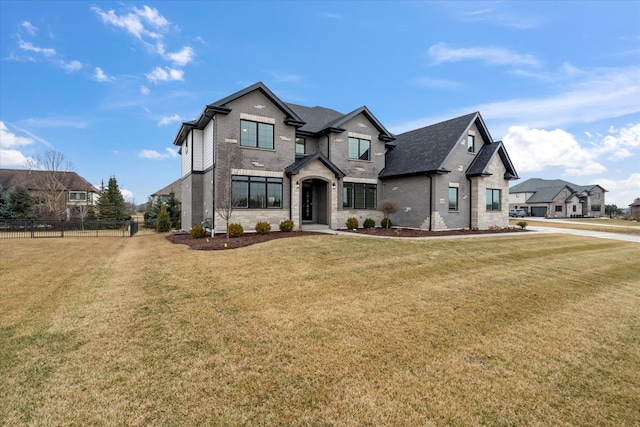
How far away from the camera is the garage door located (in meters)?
55.2

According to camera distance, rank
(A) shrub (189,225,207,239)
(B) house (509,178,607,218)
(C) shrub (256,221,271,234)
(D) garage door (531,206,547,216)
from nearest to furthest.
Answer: (A) shrub (189,225,207,239) < (C) shrub (256,221,271,234) < (B) house (509,178,607,218) < (D) garage door (531,206,547,216)

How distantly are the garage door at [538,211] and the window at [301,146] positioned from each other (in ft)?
180

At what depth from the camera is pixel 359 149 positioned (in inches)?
858

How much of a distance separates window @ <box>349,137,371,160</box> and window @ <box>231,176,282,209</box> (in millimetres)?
6243

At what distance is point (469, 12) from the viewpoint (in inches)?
544

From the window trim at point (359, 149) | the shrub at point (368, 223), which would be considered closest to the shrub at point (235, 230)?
the shrub at point (368, 223)

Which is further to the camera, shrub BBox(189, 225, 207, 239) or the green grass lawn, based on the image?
shrub BBox(189, 225, 207, 239)

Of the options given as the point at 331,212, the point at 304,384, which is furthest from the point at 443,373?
the point at 331,212

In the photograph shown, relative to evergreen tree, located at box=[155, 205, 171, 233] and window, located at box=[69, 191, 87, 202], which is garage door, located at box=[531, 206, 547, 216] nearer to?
evergreen tree, located at box=[155, 205, 171, 233]

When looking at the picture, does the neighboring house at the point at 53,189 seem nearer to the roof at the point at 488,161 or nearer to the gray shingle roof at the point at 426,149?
the gray shingle roof at the point at 426,149

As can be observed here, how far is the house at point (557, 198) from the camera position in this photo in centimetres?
5425

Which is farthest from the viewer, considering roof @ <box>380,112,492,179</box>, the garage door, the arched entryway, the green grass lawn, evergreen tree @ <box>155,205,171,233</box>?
the garage door

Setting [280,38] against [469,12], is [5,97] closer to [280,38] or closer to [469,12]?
[280,38]

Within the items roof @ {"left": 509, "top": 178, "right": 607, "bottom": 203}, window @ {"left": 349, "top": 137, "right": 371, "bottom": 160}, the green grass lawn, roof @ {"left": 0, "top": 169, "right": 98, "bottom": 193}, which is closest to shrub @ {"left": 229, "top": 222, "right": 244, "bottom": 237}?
the green grass lawn
